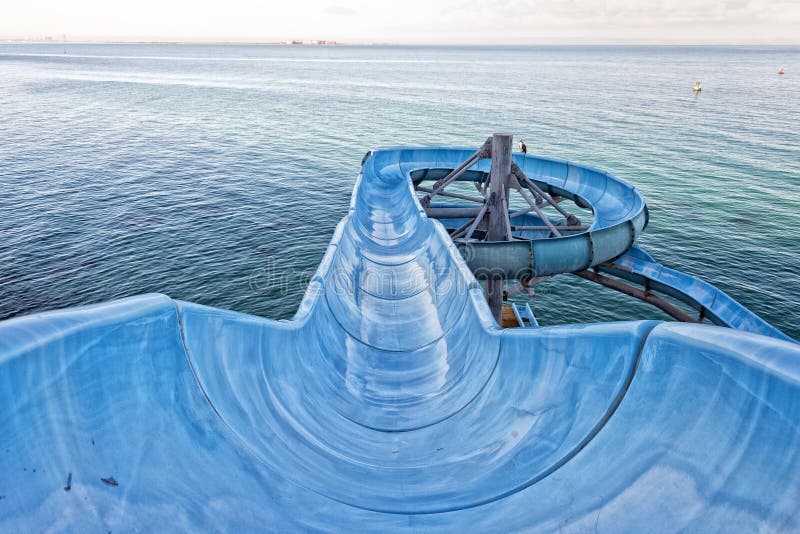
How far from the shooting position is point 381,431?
727 centimetres

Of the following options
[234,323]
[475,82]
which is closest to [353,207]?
[234,323]

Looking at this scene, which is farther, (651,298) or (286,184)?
(286,184)

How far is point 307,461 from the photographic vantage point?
5.84 meters

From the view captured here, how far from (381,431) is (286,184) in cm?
3954

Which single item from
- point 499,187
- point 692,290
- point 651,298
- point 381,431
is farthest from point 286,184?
point 381,431

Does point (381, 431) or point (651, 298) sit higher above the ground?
point (381, 431)

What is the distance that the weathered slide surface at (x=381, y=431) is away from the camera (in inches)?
142

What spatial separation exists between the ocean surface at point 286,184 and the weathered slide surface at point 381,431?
62.9ft

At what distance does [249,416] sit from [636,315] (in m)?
24.8

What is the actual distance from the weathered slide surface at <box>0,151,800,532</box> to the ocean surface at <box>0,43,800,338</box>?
1917cm

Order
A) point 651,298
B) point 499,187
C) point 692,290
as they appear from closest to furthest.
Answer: point 692,290
point 499,187
point 651,298

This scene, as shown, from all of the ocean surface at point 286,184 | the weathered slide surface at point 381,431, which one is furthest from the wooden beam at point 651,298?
the weathered slide surface at point 381,431

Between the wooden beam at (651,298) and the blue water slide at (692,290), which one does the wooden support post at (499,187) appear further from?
the blue water slide at (692,290)

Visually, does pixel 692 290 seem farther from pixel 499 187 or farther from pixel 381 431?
pixel 381 431
